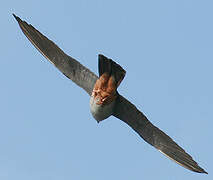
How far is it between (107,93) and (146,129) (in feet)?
7.50

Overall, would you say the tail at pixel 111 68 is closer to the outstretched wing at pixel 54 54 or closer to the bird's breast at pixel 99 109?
the bird's breast at pixel 99 109

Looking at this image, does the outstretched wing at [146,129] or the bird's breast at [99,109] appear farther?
the outstretched wing at [146,129]

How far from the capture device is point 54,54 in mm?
29906

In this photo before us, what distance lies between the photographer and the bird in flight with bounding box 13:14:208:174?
28.2 meters

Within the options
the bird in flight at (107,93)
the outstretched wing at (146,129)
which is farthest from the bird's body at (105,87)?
the outstretched wing at (146,129)

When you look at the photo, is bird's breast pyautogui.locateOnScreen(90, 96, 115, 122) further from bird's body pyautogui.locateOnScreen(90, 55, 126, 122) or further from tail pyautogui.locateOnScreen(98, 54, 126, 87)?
tail pyautogui.locateOnScreen(98, 54, 126, 87)

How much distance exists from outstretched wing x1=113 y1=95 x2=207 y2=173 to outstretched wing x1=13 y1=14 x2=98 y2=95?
193 cm

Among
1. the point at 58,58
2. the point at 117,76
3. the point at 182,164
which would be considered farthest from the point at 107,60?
the point at 182,164

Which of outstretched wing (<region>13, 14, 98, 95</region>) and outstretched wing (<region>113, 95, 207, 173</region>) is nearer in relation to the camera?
outstretched wing (<region>113, 95, 207, 173</region>)

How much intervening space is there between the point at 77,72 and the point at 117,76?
2.06m

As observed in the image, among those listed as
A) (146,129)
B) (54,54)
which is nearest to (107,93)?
(146,129)

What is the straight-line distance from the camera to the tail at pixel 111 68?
2786cm

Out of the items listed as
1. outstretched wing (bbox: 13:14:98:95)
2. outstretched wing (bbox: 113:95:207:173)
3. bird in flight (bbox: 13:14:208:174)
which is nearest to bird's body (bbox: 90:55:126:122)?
bird in flight (bbox: 13:14:208:174)

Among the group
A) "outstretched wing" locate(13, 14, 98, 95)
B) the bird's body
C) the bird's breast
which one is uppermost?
"outstretched wing" locate(13, 14, 98, 95)
